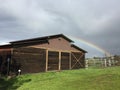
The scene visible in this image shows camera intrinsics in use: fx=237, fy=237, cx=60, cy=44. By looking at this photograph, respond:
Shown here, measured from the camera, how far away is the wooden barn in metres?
34.2

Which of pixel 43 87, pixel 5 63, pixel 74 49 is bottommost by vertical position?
pixel 43 87

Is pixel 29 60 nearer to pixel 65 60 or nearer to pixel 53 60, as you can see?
pixel 53 60

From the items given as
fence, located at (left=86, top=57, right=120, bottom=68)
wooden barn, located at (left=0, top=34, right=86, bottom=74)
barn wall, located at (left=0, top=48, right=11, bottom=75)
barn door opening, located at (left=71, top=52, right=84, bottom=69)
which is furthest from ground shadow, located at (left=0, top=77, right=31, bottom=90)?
fence, located at (left=86, top=57, right=120, bottom=68)

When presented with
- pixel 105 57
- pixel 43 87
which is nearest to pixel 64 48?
pixel 105 57

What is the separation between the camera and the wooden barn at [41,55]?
3425cm

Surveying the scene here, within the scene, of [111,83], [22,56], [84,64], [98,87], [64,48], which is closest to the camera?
[98,87]

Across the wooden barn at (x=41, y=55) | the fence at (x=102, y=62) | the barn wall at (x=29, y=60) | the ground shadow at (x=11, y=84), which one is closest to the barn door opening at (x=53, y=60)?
the wooden barn at (x=41, y=55)

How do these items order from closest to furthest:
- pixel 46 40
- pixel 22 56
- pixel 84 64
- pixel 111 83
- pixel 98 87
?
pixel 98 87
pixel 111 83
pixel 22 56
pixel 46 40
pixel 84 64

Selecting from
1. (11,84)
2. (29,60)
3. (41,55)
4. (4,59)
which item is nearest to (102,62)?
(41,55)

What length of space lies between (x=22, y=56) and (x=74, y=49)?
13.6 metres

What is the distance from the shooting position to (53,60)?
4059cm

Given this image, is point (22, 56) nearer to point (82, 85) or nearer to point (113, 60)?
point (82, 85)

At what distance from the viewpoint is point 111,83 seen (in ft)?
71.5

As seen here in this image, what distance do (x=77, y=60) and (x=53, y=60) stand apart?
23.3 feet
